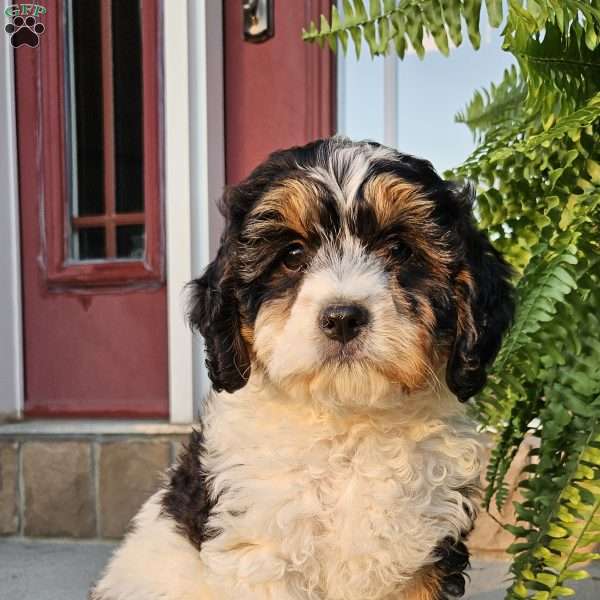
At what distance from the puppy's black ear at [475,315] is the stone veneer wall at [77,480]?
206 centimetres

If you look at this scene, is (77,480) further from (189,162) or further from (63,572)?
(189,162)

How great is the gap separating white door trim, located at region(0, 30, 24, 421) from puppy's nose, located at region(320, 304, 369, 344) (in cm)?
277

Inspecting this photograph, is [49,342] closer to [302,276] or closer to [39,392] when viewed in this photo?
[39,392]

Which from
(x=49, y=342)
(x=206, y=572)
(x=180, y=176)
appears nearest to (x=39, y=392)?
(x=49, y=342)

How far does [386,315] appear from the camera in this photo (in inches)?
64.4

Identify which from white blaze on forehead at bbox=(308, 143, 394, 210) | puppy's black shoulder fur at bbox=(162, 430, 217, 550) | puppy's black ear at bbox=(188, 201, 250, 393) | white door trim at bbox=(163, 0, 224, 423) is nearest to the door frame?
white door trim at bbox=(163, 0, 224, 423)

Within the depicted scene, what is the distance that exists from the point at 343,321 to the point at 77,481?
8.15 feet

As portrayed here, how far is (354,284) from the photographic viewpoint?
65.3 inches

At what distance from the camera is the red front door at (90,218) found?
3789 mm

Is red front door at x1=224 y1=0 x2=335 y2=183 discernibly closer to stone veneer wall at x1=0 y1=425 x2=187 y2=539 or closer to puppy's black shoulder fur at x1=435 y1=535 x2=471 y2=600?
stone veneer wall at x1=0 y1=425 x2=187 y2=539

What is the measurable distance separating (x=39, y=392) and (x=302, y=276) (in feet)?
8.77

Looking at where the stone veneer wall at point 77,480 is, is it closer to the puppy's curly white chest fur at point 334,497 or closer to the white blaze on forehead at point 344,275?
the puppy's curly white chest fur at point 334,497

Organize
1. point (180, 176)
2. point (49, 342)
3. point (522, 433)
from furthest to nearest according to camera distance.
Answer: point (49, 342) < point (180, 176) < point (522, 433)

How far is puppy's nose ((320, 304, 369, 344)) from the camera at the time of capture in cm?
160
